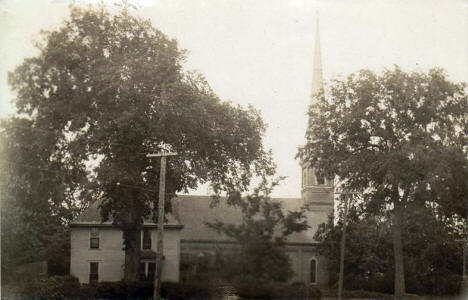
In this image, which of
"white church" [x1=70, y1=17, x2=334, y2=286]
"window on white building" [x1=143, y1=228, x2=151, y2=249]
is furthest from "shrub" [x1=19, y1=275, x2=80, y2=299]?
"window on white building" [x1=143, y1=228, x2=151, y2=249]

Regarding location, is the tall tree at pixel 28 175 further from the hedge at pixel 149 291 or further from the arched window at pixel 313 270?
the arched window at pixel 313 270

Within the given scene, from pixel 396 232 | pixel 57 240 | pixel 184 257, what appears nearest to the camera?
pixel 396 232

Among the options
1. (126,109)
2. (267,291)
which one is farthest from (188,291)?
(126,109)

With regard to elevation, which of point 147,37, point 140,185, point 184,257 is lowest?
point 184,257

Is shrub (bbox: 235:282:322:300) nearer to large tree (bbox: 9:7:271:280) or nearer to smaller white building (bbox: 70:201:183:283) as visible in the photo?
large tree (bbox: 9:7:271:280)

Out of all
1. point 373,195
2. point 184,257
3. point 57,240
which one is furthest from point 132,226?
point 57,240

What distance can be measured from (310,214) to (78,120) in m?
27.8

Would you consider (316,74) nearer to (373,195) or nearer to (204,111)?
(373,195)

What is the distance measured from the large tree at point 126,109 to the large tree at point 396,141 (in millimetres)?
6737

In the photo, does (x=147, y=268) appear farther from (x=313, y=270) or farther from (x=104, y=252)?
(x=313, y=270)

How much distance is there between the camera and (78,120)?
90.7ft

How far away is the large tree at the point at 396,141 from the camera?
30344mm

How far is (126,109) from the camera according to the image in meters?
28.0

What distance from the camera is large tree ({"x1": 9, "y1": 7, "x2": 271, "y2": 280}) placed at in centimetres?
2717
